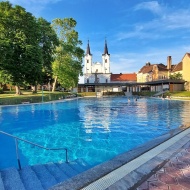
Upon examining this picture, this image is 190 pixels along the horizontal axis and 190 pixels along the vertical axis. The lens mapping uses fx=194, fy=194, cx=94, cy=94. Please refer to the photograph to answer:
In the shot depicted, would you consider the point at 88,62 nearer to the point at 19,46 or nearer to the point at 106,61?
the point at 106,61

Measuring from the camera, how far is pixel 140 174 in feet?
13.1

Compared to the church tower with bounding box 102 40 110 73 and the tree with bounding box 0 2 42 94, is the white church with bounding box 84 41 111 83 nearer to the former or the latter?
the church tower with bounding box 102 40 110 73

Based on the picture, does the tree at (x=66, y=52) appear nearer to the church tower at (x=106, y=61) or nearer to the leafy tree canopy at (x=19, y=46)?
the leafy tree canopy at (x=19, y=46)

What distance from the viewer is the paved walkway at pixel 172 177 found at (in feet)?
11.5

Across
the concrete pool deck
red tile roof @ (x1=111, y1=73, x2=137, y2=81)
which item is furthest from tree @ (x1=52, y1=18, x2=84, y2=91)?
red tile roof @ (x1=111, y1=73, x2=137, y2=81)

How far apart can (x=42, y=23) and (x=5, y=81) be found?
14.2 m

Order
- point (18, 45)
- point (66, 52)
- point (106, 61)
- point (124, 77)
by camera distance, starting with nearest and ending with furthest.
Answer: point (18, 45)
point (66, 52)
point (106, 61)
point (124, 77)

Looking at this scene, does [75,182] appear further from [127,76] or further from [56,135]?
[127,76]

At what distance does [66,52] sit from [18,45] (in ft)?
53.6

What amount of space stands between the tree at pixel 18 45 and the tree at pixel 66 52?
487 inches

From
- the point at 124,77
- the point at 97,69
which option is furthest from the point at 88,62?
the point at 124,77

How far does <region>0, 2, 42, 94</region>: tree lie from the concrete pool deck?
80.7ft

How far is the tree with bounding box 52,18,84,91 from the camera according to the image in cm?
4144

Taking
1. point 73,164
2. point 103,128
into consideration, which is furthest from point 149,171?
point 103,128
